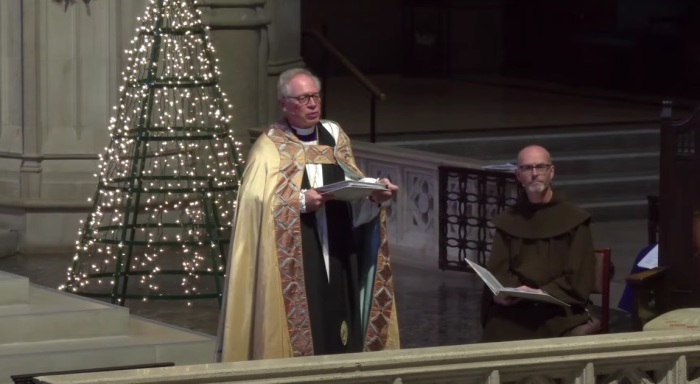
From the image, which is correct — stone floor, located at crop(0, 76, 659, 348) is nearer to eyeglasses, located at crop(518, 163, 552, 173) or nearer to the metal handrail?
the metal handrail

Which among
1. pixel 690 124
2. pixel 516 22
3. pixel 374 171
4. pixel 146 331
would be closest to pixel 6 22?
pixel 374 171

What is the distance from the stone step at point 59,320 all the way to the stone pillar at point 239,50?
6.71 m

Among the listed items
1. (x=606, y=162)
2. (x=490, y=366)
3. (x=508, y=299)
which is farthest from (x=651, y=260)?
(x=606, y=162)

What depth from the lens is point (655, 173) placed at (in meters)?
18.2

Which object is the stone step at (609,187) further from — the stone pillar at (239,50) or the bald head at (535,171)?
the bald head at (535,171)

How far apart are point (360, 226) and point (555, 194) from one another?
1.04 m

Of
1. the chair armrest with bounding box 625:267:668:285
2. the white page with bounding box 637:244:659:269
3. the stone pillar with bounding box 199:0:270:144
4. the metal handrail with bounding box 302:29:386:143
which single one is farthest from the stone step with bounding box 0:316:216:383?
the stone pillar with bounding box 199:0:270:144

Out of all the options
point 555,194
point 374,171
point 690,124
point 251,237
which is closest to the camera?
point 251,237

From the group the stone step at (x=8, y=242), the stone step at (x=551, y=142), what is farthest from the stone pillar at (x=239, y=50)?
the stone step at (x=8, y=242)

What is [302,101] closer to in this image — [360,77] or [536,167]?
[536,167]

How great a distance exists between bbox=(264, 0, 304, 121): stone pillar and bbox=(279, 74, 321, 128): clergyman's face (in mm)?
9266

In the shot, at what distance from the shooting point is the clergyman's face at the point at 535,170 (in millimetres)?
9133

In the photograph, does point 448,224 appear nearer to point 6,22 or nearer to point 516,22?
point 6,22

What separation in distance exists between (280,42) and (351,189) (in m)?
9.98
